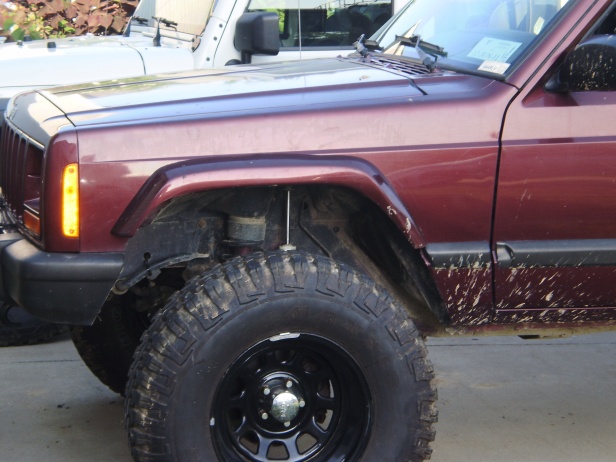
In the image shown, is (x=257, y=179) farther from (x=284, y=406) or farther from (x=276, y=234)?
(x=284, y=406)

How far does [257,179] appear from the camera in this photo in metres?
3.13

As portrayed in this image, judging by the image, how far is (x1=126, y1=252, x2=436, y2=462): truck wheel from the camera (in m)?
3.12

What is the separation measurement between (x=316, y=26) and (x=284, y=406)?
3.47m

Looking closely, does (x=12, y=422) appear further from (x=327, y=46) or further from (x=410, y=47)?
(x=327, y=46)

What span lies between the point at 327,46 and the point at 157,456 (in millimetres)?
3672

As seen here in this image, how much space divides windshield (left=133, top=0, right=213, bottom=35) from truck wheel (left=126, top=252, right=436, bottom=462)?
3.38m

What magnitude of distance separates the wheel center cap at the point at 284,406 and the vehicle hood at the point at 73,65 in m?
3.20

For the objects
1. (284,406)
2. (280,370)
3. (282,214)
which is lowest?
(284,406)

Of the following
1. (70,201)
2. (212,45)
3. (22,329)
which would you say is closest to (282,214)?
(70,201)

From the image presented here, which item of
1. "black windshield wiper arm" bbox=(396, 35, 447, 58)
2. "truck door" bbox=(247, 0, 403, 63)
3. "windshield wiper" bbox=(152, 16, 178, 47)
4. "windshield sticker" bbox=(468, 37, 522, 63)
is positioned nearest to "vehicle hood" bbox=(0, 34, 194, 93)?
"windshield wiper" bbox=(152, 16, 178, 47)

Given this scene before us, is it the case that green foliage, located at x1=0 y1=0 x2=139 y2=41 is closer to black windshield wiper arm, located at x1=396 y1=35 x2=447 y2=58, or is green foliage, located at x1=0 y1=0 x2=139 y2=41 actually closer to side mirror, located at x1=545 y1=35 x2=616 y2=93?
black windshield wiper arm, located at x1=396 y1=35 x2=447 y2=58

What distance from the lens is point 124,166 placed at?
3121mm

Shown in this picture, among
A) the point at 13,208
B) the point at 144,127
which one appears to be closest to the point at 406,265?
the point at 144,127

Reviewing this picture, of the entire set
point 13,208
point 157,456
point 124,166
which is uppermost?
point 124,166
